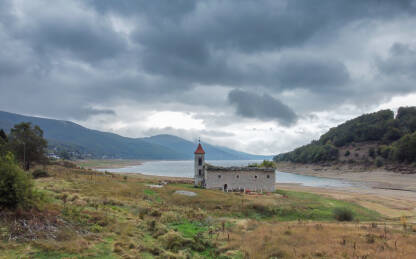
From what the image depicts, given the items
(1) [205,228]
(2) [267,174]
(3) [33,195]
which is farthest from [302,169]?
(3) [33,195]

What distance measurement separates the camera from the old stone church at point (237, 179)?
4634 centimetres

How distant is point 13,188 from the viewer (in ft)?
46.4

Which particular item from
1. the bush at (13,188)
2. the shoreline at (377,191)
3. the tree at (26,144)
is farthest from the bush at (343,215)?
the tree at (26,144)

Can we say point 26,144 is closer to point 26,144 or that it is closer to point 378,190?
point 26,144

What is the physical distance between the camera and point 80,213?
17516mm

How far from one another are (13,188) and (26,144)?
42316 mm

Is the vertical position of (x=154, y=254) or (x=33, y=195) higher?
(x=33, y=195)

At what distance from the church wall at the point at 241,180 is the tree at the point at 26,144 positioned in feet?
112

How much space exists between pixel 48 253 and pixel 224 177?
3752cm

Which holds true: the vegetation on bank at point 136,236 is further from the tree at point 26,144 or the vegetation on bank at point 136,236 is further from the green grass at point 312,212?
the tree at point 26,144

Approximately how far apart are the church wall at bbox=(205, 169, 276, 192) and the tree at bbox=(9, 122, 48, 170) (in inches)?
1345

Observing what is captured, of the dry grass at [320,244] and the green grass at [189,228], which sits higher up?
the dry grass at [320,244]

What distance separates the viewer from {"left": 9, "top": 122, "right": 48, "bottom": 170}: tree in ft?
158

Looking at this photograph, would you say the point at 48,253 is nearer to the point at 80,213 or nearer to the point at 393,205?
the point at 80,213
